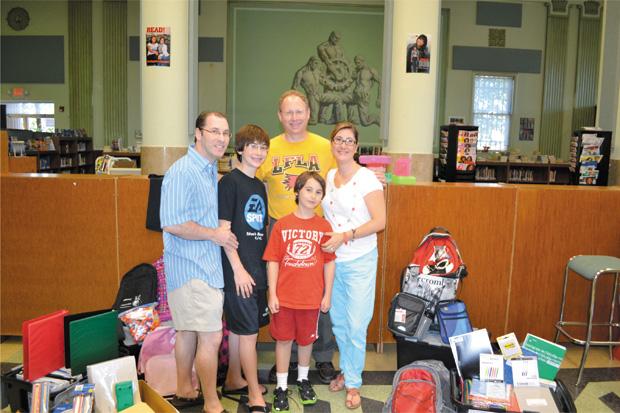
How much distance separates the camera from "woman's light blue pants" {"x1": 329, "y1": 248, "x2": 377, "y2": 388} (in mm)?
2686

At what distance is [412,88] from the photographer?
5.17 m

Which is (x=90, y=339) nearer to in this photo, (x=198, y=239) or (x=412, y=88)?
(x=198, y=239)

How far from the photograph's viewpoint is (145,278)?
124 inches

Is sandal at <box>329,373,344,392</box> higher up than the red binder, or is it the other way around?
the red binder

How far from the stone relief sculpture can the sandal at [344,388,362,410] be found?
956cm

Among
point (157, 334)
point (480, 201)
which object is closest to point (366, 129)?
point (480, 201)

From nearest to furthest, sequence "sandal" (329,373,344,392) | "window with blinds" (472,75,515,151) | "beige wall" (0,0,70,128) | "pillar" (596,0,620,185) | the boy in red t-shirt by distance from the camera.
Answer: the boy in red t-shirt → "sandal" (329,373,344,392) → "pillar" (596,0,620,185) → "beige wall" (0,0,70,128) → "window with blinds" (472,75,515,151)

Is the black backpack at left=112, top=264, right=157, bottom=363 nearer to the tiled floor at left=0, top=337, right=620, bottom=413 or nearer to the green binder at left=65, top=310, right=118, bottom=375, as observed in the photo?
the green binder at left=65, top=310, right=118, bottom=375

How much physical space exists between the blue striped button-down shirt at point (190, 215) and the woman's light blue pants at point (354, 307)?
0.72 m

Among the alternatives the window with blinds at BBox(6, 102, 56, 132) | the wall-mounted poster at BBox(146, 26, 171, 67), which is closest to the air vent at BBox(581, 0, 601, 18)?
the wall-mounted poster at BBox(146, 26, 171, 67)

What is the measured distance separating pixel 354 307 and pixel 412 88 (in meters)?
3.16

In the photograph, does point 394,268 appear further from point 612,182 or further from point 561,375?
point 612,182

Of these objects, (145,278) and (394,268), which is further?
(394,268)

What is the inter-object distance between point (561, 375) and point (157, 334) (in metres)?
2.55
